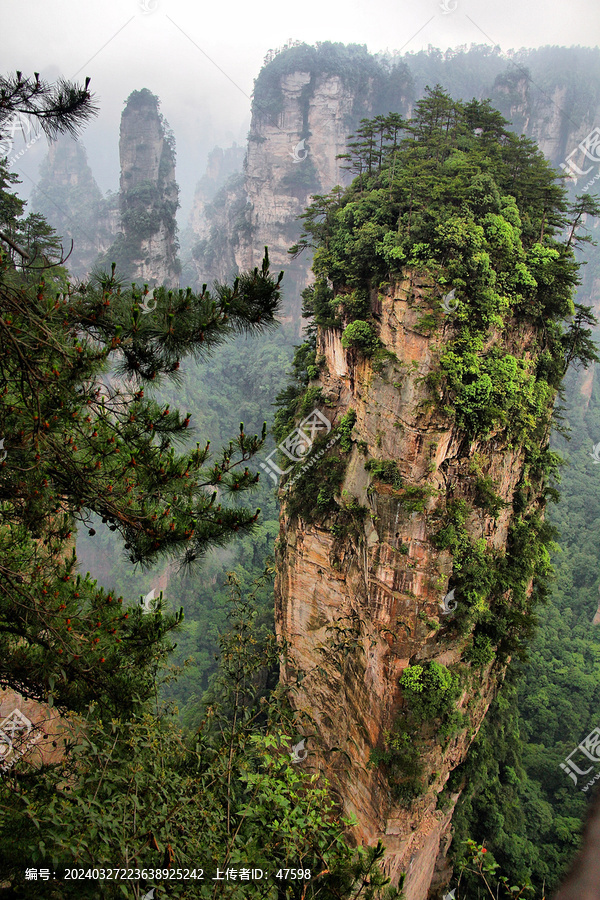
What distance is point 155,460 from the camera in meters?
3.21

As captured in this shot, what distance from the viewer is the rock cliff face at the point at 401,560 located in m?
9.00

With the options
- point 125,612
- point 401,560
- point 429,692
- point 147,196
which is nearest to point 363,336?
point 401,560

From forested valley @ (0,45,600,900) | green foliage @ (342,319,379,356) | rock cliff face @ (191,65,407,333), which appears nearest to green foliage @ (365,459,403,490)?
forested valley @ (0,45,600,900)

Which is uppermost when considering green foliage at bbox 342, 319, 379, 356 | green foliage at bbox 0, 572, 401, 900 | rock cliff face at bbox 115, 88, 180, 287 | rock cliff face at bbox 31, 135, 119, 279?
rock cliff face at bbox 31, 135, 119, 279

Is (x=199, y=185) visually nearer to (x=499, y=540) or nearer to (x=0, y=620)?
(x=499, y=540)

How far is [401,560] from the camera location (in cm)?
921

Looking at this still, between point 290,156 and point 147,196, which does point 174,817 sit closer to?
point 147,196

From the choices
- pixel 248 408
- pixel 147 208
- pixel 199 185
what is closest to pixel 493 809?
pixel 248 408

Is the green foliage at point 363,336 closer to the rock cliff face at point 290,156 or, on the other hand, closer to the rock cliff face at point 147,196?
the rock cliff face at point 147,196

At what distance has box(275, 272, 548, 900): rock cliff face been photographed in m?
9.00

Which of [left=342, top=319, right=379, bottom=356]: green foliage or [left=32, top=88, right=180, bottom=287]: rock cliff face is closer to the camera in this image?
[left=342, top=319, right=379, bottom=356]: green foliage

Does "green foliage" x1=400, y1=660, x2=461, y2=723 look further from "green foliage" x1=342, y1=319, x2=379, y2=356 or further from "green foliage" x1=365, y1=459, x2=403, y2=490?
"green foliage" x1=342, y1=319, x2=379, y2=356

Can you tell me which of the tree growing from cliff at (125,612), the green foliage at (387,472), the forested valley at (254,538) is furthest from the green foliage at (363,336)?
the tree growing from cliff at (125,612)

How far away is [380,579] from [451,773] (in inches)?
186
